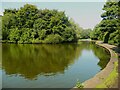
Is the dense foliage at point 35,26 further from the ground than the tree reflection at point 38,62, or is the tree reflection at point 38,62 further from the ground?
the dense foliage at point 35,26

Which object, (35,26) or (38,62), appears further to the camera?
(35,26)

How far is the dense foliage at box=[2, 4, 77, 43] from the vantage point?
66.8 metres

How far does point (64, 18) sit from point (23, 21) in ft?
43.5

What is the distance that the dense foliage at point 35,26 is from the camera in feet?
219

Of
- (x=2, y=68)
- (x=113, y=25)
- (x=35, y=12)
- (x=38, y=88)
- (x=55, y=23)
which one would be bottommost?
(x=38, y=88)

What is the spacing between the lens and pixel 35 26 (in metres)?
68.2

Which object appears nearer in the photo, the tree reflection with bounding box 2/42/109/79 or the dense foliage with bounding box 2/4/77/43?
the tree reflection with bounding box 2/42/109/79

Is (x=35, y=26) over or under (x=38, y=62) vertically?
over

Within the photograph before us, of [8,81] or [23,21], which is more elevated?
[23,21]

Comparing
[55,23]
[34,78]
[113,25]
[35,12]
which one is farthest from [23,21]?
[34,78]

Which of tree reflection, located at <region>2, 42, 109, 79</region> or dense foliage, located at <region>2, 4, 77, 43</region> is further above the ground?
dense foliage, located at <region>2, 4, 77, 43</region>

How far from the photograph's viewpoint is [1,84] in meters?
14.5

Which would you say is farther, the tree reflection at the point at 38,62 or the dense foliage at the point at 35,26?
the dense foliage at the point at 35,26

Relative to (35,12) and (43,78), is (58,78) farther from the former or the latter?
(35,12)
